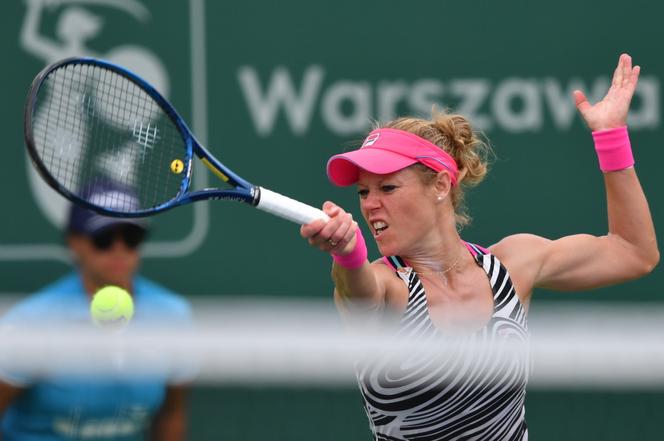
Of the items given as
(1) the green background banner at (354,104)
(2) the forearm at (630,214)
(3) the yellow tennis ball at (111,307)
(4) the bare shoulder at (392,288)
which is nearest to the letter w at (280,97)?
(1) the green background banner at (354,104)

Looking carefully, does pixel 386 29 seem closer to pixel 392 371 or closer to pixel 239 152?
pixel 239 152

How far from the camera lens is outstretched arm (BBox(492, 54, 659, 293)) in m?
3.52

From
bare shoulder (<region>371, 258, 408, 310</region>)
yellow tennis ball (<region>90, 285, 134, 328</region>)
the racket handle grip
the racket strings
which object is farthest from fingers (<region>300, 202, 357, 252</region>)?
yellow tennis ball (<region>90, 285, 134, 328</region>)

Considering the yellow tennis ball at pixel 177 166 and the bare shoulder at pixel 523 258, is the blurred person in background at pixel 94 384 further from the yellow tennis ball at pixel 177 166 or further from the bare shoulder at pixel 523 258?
the bare shoulder at pixel 523 258

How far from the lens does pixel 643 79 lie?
17.8 feet

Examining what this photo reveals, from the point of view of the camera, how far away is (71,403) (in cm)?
394

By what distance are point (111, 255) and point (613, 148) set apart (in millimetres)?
1672

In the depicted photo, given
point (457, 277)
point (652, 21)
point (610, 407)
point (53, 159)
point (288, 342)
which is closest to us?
point (457, 277)

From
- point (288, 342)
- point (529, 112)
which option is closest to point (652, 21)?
point (529, 112)

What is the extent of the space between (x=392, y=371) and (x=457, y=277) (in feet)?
1.20

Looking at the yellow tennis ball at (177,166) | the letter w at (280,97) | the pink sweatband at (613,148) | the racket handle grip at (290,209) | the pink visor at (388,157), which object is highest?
the letter w at (280,97)

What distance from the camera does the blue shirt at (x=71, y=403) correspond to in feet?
12.9

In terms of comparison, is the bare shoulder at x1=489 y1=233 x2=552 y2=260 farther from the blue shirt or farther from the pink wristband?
the blue shirt

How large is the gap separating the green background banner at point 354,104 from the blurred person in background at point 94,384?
1.09 metres
